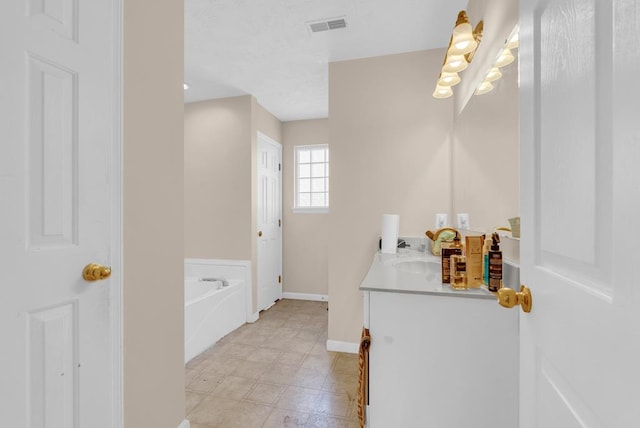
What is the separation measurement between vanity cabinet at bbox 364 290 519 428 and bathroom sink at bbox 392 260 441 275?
19.3 inches

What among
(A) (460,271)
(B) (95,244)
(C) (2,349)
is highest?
(B) (95,244)

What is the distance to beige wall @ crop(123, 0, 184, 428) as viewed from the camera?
119 centimetres

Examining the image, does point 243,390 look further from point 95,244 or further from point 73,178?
point 73,178

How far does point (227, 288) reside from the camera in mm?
2977

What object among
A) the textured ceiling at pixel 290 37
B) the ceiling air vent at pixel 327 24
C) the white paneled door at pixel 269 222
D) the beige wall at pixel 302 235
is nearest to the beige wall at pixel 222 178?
the white paneled door at pixel 269 222

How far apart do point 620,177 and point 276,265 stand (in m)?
3.83

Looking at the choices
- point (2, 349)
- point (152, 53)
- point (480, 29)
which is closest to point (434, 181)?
point (480, 29)

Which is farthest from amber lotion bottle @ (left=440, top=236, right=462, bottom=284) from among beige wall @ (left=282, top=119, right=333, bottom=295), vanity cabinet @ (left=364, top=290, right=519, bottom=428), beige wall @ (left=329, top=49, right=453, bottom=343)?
beige wall @ (left=282, top=119, right=333, bottom=295)

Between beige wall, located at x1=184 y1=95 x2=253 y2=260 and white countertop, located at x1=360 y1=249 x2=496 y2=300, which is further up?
beige wall, located at x1=184 y1=95 x2=253 y2=260

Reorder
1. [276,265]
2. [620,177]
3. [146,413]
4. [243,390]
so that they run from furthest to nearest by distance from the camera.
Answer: [276,265], [243,390], [146,413], [620,177]

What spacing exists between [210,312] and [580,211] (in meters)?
2.78

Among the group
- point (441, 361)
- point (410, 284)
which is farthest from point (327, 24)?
point (441, 361)

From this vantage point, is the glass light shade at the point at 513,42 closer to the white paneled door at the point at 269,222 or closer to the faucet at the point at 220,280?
the white paneled door at the point at 269,222

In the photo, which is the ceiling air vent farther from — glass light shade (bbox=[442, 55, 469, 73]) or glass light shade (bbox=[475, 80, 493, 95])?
glass light shade (bbox=[475, 80, 493, 95])
